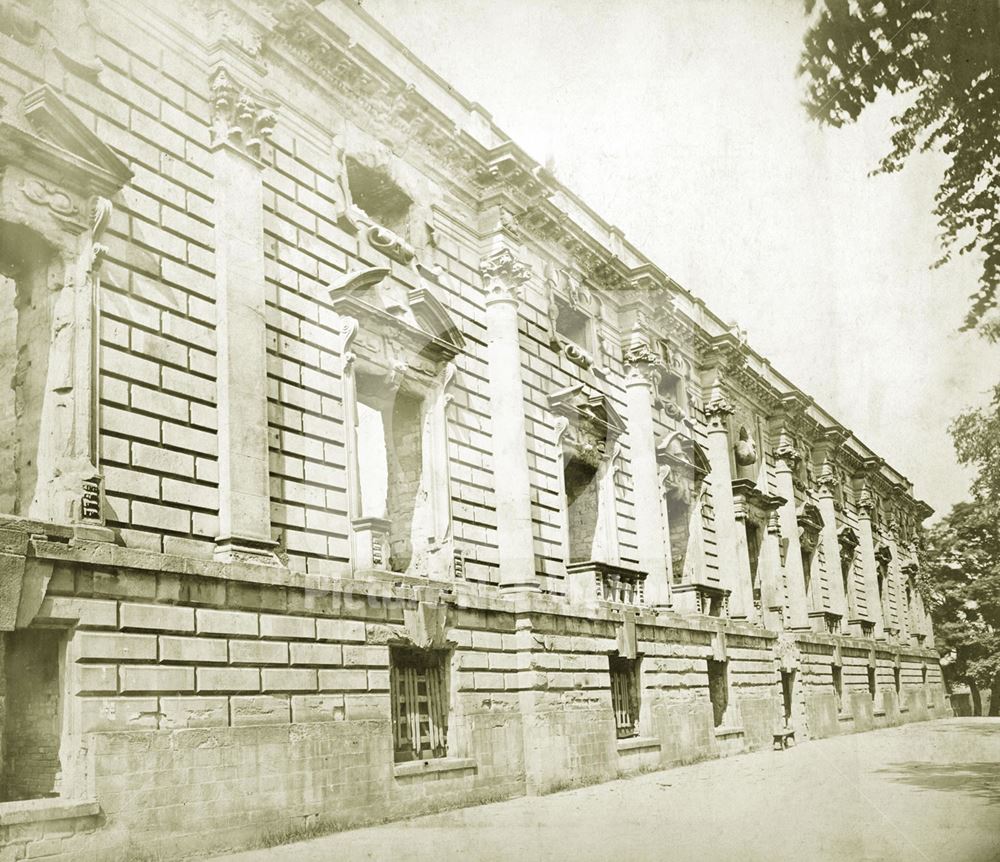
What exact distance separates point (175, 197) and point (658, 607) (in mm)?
13082

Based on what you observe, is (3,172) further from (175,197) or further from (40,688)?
(40,688)

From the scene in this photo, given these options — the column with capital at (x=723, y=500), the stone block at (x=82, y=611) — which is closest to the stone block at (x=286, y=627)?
the stone block at (x=82, y=611)

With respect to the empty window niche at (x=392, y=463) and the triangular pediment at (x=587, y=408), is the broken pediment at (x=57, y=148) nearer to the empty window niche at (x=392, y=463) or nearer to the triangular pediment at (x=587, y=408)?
the empty window niche at (x=392, y=463)

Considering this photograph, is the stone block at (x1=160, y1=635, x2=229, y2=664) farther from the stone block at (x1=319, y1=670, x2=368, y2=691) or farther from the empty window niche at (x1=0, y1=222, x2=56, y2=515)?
the empty window niche at (x1=0, y1=222, x2=56, y2=515)

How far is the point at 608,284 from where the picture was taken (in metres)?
22.8

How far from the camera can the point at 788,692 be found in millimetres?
28203

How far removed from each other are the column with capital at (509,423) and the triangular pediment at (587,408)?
4.96ft

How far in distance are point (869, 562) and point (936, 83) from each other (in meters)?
30.8

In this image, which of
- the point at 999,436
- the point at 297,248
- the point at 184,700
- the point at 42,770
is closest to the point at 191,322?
the point at 297,248

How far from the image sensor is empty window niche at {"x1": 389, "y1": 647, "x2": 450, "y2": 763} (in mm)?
14125

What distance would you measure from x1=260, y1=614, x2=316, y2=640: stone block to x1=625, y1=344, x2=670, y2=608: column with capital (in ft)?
33.3

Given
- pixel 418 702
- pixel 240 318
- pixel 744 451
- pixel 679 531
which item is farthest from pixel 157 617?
pixel 744 451

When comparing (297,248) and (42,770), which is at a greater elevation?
(297,248)

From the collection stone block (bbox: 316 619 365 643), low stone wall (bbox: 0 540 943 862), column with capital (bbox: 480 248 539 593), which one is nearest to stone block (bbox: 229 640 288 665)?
low stone wall (bbox: 0 540 943 862)
